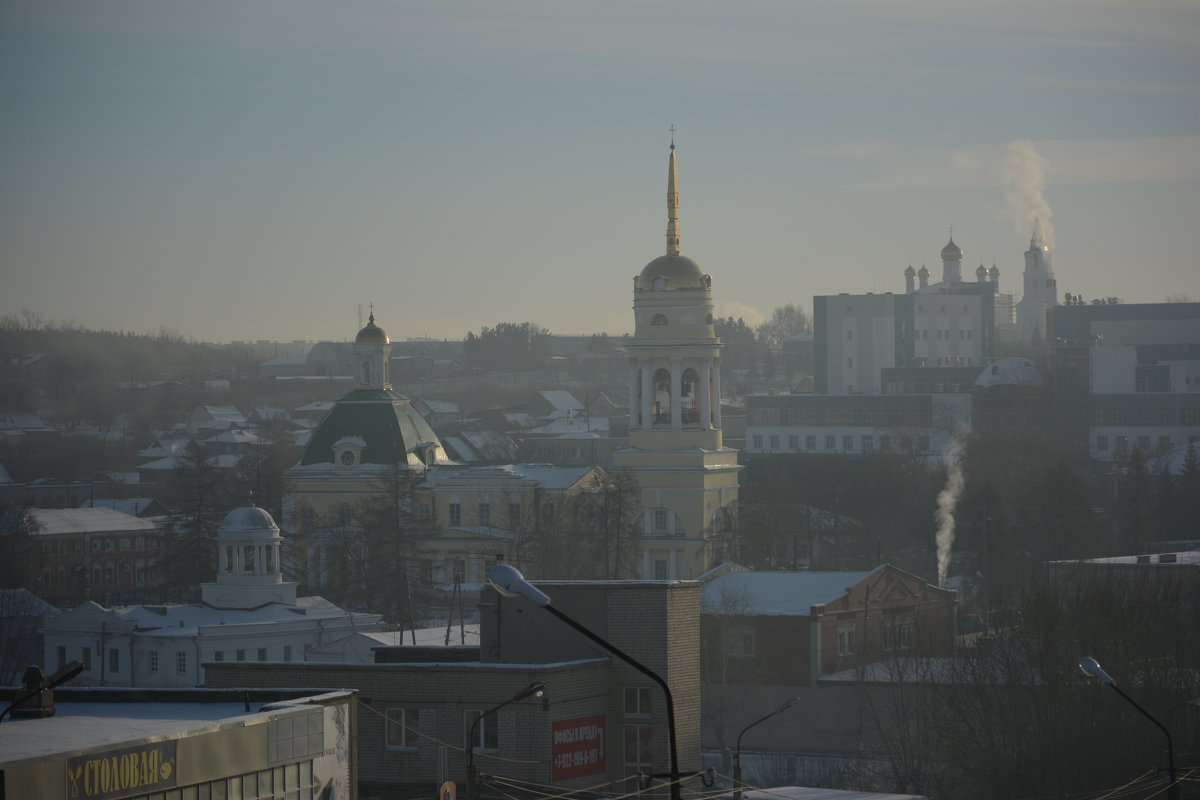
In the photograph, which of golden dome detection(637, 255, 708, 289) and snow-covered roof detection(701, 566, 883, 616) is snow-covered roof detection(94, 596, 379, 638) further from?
golden dome detection(637, 255, 708, 289)

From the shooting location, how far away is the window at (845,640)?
219 ft

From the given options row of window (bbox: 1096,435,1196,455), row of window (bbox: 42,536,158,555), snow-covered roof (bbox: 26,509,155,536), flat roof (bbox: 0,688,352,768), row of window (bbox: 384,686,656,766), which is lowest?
row of window (bbox: 384,686,656,766)

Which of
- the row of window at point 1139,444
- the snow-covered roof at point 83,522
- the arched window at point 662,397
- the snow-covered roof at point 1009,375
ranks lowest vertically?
the snow-covered roof at point 83,522

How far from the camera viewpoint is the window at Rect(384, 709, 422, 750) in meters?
37.5

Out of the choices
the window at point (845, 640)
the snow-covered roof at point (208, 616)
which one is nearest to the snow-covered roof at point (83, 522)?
the snow-covered roof at point (208, 616)

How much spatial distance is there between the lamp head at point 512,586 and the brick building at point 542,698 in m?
14.5

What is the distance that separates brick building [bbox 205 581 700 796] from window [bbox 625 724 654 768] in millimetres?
16

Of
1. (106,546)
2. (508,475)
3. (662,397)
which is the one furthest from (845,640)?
(106,546)

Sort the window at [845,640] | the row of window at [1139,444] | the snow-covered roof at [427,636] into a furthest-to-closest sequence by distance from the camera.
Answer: the row of window at [1139,444], the window at [845,640], the snow-covered roof at [427,636]

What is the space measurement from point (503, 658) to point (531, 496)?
55.2 metres

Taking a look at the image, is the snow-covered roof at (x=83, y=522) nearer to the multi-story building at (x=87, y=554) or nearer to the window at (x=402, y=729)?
the multi-story building at (x=87, y=554)

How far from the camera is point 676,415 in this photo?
95.8 metres

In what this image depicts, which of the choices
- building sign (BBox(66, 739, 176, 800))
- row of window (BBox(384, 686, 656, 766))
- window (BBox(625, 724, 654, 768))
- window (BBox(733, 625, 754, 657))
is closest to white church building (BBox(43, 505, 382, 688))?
window (BBox(733, 625, 754, 657))

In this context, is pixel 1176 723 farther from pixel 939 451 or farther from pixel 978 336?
pixel 978 336
